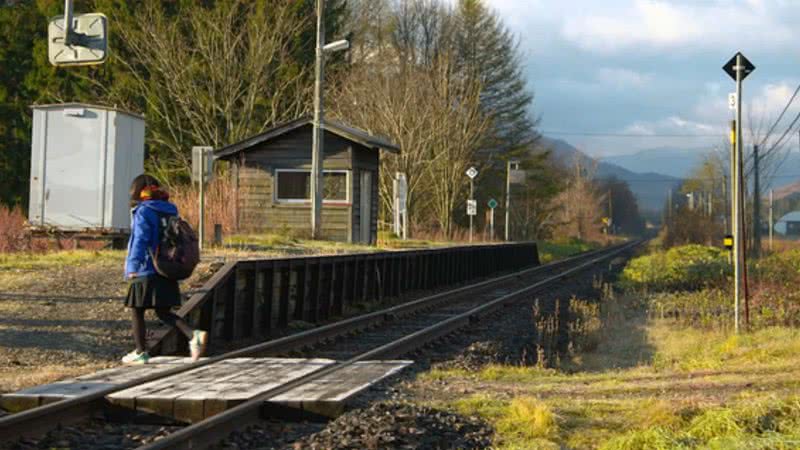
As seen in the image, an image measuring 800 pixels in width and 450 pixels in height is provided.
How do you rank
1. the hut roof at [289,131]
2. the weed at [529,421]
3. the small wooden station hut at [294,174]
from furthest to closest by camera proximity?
the small wooden station hut at [294,174], the hut roof at [289,131], the weed at [529,421]

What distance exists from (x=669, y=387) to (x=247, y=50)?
3539 centimetres

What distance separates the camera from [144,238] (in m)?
10.0

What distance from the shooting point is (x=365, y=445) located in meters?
6.47

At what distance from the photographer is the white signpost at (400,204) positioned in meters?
41.4

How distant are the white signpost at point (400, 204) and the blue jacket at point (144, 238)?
101ft

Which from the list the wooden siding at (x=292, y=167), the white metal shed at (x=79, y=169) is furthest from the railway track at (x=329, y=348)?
the white metal shed at (x=79, y=169)

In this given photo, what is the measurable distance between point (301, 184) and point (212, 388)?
76.8 ft

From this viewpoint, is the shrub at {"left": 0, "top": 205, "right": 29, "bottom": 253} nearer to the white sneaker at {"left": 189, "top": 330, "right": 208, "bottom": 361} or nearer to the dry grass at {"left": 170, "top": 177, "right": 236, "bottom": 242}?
the dry grass at {"left": 170, "top": 177, "right": 236, "bottom": 242}

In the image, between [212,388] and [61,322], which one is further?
[61,322]

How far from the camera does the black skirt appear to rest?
33.0ft

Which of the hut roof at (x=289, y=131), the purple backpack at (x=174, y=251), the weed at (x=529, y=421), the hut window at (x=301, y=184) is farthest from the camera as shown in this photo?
the hut window at (x=301, y=184)

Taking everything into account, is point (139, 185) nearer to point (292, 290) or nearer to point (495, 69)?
point (292, 290)

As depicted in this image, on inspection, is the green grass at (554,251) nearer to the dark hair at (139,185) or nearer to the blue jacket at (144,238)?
the dark hair at (139,185)

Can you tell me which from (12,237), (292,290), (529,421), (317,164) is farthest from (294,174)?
Answer: (529,421)
